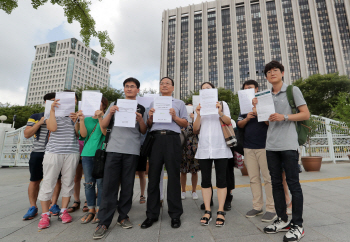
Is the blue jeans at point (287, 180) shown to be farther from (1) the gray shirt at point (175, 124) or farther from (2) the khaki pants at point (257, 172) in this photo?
(1) the gray shirt at point (175, 124)

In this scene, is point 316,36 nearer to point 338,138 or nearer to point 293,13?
point 293,13

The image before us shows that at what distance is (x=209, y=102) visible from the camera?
259 centimetres

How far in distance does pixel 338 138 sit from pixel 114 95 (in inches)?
867

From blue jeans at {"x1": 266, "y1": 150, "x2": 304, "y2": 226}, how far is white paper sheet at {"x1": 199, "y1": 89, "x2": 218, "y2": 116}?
3.16ft

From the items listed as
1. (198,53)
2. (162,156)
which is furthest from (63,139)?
(198,53)

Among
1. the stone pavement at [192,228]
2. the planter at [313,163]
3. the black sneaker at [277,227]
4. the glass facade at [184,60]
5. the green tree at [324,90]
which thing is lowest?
the stone pavement at [192,228]

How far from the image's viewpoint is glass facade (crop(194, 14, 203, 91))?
2407 inches

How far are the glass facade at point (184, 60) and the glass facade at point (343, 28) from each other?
4643cm

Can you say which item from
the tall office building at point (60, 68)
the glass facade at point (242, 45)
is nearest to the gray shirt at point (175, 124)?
the glass facade at point (242, 45)

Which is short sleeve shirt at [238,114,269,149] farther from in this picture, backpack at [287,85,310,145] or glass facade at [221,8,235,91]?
glass facade at [221,8,235,91]

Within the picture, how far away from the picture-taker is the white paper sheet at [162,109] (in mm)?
2566

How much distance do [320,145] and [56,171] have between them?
1277 centimetres

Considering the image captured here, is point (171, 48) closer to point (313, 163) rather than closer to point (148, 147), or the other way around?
point (313, 163)

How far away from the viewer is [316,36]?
51719mm
